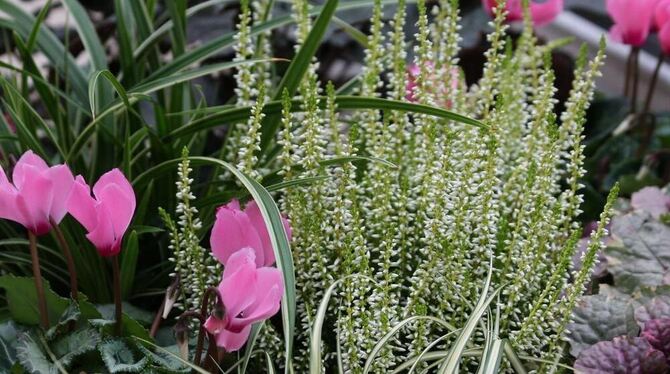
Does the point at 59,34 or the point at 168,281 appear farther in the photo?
the point at 59,34

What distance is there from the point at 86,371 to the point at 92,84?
0.93 ft

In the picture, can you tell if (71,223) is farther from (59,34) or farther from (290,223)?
(59,34)

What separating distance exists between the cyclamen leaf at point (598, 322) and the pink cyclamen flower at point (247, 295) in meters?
0.38

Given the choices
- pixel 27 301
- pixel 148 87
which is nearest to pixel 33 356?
pixel 27 301

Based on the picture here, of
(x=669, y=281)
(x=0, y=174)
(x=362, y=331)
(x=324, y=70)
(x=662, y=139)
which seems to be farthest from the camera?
(x=324, y=70)

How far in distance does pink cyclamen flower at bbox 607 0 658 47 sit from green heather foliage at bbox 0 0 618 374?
21cm

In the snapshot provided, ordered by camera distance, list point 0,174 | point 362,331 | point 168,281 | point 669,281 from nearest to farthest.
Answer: point 0,174 < point 362,331 < point 669,281 < point 168,281

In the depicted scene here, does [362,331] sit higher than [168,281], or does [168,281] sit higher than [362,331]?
[362,331]

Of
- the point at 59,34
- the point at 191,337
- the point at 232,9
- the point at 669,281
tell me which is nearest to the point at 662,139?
the point at 669,281

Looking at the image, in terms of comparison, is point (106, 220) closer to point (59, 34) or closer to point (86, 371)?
point (86, 371)

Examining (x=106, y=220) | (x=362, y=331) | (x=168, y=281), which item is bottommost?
(x=168, y=281)

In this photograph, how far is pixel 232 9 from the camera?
1.82m

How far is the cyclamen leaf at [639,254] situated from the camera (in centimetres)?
111

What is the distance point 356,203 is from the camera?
104 cm
